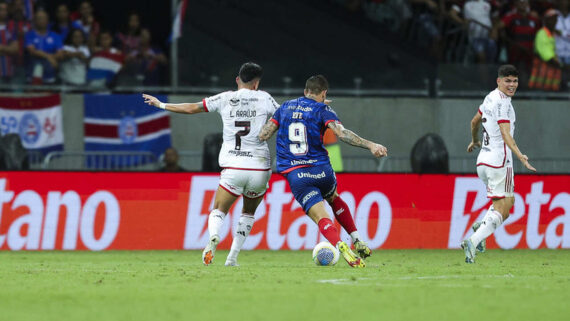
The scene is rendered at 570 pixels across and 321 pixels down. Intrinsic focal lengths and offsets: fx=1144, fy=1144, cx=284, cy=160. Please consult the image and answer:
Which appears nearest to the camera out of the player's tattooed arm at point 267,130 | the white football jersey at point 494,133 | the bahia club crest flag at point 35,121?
the player's tattooed arm at point 267,130

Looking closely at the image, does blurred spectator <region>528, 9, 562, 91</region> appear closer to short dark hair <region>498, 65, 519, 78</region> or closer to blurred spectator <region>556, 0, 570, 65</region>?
blurred spectator <region>556, 0, 570, 65</region>

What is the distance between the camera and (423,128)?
22.5 meters

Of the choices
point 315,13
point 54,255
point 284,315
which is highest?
point 315,13

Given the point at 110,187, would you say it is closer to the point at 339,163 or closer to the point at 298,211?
the point at 298,211

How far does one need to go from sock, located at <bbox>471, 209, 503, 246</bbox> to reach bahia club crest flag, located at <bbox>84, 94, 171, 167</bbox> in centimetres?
913

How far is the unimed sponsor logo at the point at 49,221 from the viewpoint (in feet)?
56.7

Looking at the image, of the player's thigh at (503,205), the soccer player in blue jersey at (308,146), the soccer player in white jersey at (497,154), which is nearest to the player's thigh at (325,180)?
the soccer player in blue jersey at (308,146)

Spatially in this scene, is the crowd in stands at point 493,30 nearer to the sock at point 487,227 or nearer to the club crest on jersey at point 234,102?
the sock at point 487,227

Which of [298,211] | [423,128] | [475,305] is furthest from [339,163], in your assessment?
[475,305]

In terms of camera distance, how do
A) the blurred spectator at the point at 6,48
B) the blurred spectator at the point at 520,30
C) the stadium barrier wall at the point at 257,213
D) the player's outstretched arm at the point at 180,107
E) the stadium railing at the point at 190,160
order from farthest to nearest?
the blurred spectator at the point at 520,30
the stadium railing at the point at 190,160
the blurred spectator at the point at 6,48
the stadium barrier wall at the point at 257,213
the player's outstretched arm at the point at 180,107

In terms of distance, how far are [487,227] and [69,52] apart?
10.1 m

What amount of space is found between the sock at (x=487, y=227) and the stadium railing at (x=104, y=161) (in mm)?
8550

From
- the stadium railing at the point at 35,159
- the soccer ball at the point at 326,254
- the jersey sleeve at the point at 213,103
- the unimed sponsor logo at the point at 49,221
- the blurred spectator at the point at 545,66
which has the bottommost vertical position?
the unimed sponsor logo at the point at 49,221

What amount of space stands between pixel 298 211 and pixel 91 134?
193 inches
